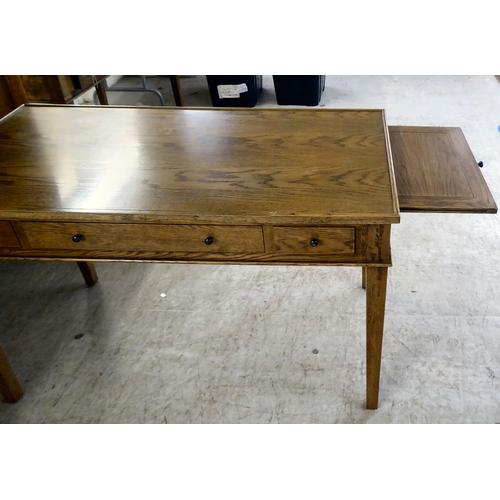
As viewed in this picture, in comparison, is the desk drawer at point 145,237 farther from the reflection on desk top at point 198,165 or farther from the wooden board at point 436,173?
the wooden board at point 436,173

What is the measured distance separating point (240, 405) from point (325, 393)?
0.94ft

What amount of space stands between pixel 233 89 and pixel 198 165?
2311 mm

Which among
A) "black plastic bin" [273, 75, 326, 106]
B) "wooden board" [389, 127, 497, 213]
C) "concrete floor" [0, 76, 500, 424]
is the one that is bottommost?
"concrete floor" [0, 76, 500, 424]

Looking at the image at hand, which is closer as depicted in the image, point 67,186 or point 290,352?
point 67,186

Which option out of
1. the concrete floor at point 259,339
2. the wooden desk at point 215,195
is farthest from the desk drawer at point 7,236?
the concrete floor at point 259,339

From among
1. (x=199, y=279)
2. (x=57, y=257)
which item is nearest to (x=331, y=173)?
(x=57, y=257)

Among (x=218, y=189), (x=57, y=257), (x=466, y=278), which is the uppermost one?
(x=218, y=189)

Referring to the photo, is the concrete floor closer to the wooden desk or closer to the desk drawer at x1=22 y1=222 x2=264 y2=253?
the wooden desk

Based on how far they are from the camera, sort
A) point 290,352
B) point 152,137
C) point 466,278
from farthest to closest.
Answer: point 466,278 → point 290,352 → point 152,137

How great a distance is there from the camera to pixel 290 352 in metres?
1.88

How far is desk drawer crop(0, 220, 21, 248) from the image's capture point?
1.39 m

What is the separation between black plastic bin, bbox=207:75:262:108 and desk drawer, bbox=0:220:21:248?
2.49m

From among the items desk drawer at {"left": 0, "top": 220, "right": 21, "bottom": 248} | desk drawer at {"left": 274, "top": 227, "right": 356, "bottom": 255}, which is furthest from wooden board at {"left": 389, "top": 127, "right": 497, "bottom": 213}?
desk drawer at {"left": 0, "top": 220, "right": 21, "bottom": 248}

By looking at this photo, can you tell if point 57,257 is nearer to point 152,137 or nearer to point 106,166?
point 106,166
